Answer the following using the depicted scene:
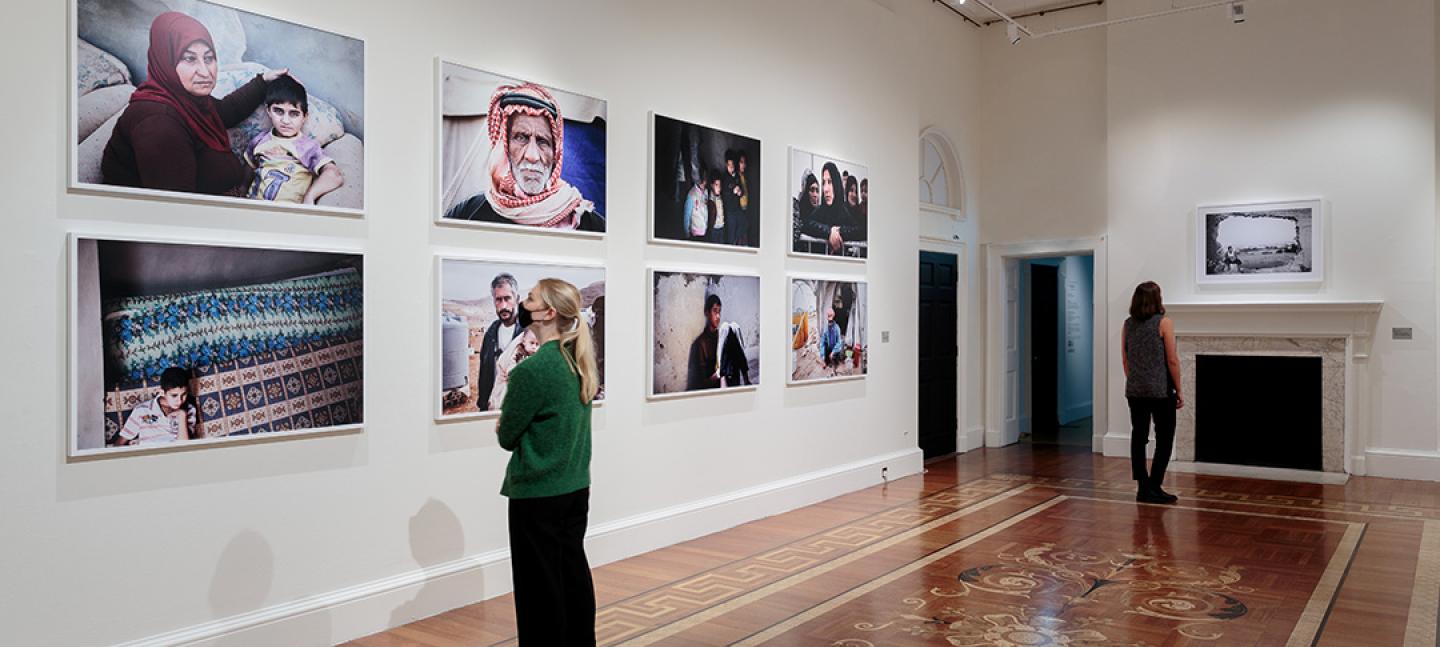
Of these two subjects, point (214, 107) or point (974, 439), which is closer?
point (214, 107)

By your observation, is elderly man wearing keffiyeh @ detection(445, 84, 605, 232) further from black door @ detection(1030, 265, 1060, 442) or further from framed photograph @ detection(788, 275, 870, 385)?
black door @ detection(1030, 265, 1060, 442)

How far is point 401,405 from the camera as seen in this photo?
4.80 meters

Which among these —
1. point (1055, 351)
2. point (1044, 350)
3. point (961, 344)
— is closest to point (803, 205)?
point (961, 344)

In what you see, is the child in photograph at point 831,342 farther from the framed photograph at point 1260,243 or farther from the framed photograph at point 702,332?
the framed photograph at point 1260,243

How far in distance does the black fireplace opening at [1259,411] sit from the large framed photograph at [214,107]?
865cm

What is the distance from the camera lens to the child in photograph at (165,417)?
382 cm

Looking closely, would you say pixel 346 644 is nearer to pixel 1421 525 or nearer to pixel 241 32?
pixel 241 32

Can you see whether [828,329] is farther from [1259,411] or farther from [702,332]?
[1259,411]

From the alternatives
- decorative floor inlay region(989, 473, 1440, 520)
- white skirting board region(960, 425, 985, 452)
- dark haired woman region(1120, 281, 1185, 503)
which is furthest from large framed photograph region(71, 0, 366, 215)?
white skirting board region(960, 425, 985, 452)

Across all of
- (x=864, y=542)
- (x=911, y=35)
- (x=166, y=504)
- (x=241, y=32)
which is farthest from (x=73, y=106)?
(x=911, y=35)

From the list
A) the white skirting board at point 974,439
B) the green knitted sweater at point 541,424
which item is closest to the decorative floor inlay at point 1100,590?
the green knitted sweater at point 541,424

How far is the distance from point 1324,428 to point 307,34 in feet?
30.5

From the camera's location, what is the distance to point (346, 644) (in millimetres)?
4484

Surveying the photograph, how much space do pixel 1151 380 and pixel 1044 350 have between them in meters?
5.48
